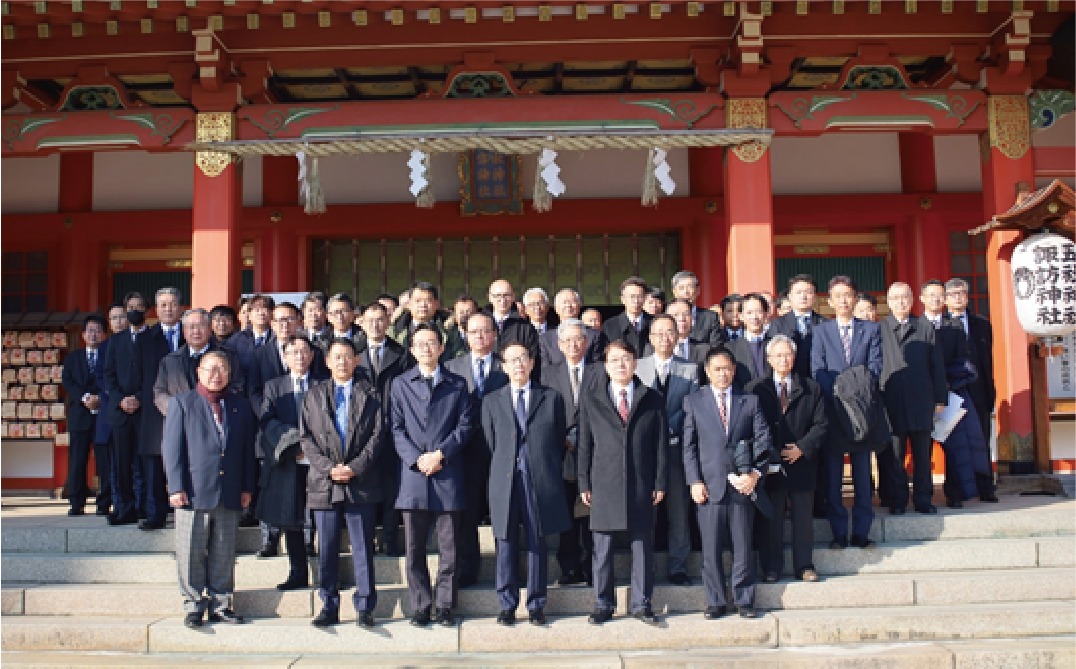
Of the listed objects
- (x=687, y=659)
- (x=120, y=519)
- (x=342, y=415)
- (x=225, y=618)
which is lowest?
(x=687, y=659)

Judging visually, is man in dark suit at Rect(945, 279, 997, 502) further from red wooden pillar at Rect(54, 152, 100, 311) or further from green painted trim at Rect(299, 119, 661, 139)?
red wooden pillar at Rect(54, 152, 100, 311)

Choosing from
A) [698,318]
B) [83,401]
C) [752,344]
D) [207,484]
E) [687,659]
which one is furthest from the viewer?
[83,401]

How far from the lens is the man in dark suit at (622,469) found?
4.64 meters

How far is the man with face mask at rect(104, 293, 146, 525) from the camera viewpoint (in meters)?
5.87

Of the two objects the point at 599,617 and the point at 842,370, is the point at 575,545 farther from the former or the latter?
the point at 842,370

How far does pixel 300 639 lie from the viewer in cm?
463

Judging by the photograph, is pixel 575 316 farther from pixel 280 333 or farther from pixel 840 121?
pixel 840 121

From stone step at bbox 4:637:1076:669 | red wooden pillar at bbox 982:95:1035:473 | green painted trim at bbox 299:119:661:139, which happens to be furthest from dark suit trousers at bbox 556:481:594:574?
red wooden pillar at bbox 982:95:1035:473

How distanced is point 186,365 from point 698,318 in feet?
10.7

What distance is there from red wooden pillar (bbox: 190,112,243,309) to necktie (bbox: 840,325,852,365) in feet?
15.6

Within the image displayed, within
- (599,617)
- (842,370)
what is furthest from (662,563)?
(842,370)

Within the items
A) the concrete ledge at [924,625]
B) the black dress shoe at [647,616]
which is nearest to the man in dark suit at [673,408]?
the black dress shoe at [647,616]

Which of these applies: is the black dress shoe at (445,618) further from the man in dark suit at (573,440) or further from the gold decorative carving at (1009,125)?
the gold decorative carving at (1009,125)

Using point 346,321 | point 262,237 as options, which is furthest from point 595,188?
point 346,321
